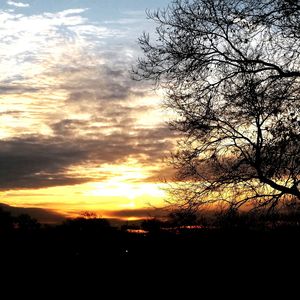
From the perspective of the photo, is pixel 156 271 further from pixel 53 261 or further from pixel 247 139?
pixel 247 139

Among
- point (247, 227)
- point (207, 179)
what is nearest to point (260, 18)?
point (207, 179)

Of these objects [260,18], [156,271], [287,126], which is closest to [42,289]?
[156,271]

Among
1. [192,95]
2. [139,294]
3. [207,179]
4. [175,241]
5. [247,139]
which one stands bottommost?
Result: [139,294]

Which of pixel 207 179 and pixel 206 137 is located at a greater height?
pixel 206 137

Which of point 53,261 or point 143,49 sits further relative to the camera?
point 53,261

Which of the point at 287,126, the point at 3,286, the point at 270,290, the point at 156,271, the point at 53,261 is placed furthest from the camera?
the point at 53,261

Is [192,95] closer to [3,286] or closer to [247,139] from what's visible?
[247,139]

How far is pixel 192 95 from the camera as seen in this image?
1306 cm

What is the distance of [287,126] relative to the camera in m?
11.5

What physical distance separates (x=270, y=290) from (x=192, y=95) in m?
5.63

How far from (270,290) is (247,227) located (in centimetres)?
180

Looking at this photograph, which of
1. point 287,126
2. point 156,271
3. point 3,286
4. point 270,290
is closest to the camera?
point 287,126

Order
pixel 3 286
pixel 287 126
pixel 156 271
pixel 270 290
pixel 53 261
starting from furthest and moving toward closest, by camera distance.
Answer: pixel 53 261 → pixel 156 271 → pixel 3 286 → pixel 270 290 → pixel 287 126

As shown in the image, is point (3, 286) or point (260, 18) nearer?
point (260, 18)
